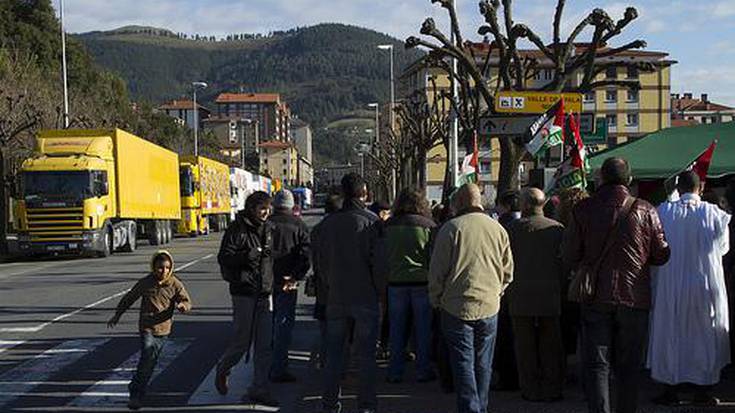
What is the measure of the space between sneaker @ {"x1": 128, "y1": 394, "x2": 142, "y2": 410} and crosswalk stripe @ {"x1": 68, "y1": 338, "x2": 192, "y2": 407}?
252mm

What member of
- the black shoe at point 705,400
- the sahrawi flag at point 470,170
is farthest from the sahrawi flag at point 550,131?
the sahrawi flag at point 470,170

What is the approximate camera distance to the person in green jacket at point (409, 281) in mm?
9508

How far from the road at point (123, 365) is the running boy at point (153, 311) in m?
0.29

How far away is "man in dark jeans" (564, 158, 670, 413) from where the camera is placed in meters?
6.81

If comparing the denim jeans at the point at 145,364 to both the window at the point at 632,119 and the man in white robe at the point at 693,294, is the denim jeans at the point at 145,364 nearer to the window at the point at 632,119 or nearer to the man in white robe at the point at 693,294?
the man in white robe at the point at 693,294

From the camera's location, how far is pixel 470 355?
7023 mm

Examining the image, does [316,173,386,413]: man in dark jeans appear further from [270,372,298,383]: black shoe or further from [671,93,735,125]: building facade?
[671,93,735,125]: building facade

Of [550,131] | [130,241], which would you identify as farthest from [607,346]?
[130,241]

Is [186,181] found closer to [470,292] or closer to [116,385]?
[116,385]

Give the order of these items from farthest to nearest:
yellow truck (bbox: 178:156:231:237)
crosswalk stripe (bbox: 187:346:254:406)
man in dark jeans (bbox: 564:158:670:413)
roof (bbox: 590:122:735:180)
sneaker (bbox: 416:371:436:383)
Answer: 1. yellow truck (bbox: 178:156:231:237)
2. roof (bbox: 590:122:735:180)
3. sneaker (bbox: 416:371:436:383)
4. crosswalk stripe (bbox: 187:346:254:406)
5. man in dark jeans (bbox: 564:158:670:413)

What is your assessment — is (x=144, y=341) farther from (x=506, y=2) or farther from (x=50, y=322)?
(x=506, y=2)

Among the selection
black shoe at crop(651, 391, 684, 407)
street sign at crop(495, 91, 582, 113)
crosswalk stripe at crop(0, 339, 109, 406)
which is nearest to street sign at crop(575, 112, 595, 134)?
street sign at crop(495, 91, 582, 113)

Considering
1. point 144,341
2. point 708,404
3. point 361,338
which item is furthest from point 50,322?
point 708,404

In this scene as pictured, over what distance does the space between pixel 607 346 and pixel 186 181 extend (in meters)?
41.3
